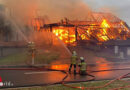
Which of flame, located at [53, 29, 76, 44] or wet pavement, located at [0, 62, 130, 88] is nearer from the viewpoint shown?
wet pavement, located at [0, 62, 130, 88]

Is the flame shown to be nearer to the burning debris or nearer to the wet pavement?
the burning debris

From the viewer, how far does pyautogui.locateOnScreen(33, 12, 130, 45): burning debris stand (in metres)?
20.8

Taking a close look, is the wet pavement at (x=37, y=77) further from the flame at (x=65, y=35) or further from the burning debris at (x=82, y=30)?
the flame at (x=65, y=35)

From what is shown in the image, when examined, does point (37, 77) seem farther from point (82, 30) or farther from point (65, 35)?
point (82, 30)

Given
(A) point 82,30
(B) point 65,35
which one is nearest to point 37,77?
(B) point 65,35

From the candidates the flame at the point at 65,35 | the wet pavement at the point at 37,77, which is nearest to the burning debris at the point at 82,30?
the flame at the point at 65,35

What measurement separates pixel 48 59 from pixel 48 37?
22.3 ft

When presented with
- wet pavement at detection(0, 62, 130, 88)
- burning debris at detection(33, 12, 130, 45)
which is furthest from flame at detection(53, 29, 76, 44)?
wet pavement at detection(0, 62, 130, 88)

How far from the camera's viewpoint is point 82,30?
2123 centimetres

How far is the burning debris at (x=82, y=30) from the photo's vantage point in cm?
2077

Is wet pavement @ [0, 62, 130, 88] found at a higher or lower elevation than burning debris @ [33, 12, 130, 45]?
lower

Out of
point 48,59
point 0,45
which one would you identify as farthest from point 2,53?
point 48,59

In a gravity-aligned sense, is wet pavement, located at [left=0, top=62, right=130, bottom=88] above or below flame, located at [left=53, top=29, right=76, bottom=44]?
below

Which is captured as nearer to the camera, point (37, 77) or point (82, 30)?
point (37, 77)
